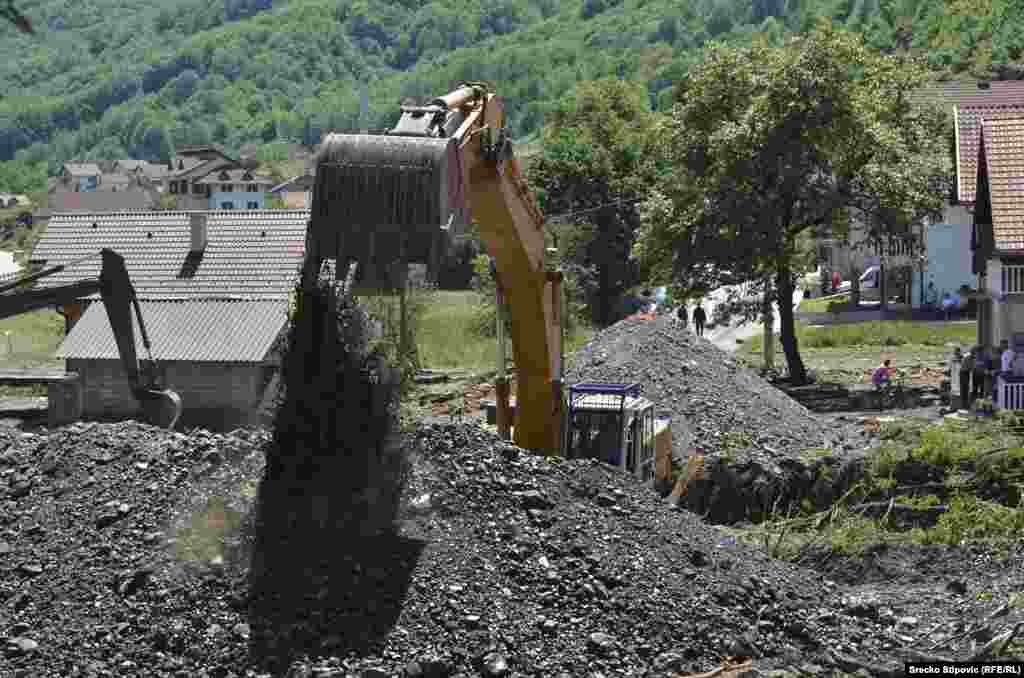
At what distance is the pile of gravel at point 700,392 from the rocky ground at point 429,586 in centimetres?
659

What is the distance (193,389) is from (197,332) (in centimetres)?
148

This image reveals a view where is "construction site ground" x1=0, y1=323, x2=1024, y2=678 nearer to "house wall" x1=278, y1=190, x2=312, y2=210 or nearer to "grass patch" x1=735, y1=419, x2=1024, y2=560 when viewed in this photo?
"grass patch" x1=735, y1=419, x2=1024, y2=560

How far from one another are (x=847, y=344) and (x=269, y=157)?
13968 centimetres

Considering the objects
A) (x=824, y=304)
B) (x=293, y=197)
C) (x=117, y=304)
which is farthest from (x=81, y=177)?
(x=117, y=304)

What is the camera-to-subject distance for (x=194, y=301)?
37.2 meters

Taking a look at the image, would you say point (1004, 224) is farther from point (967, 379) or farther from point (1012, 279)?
point (967, 379)

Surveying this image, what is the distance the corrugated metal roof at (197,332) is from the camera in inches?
1350

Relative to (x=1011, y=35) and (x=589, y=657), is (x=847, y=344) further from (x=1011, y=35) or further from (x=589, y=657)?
(x=1011, y=35)

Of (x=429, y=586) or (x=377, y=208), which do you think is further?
(x=377, y=208)

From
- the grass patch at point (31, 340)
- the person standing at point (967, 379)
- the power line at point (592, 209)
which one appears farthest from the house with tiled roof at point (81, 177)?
the person standing at point (967, 379)

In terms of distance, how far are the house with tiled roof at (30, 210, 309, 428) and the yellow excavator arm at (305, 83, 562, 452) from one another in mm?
10365

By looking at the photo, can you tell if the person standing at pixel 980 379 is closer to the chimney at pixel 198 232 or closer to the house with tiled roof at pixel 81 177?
the chimney at pixel 198 232

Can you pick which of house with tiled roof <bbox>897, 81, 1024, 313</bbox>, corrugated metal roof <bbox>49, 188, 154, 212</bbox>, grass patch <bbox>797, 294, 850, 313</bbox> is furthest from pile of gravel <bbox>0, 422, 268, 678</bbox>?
corrugated metal roof <bbox>49, 188, 154, 212</bbox>

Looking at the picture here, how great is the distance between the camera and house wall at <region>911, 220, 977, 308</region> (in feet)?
156
